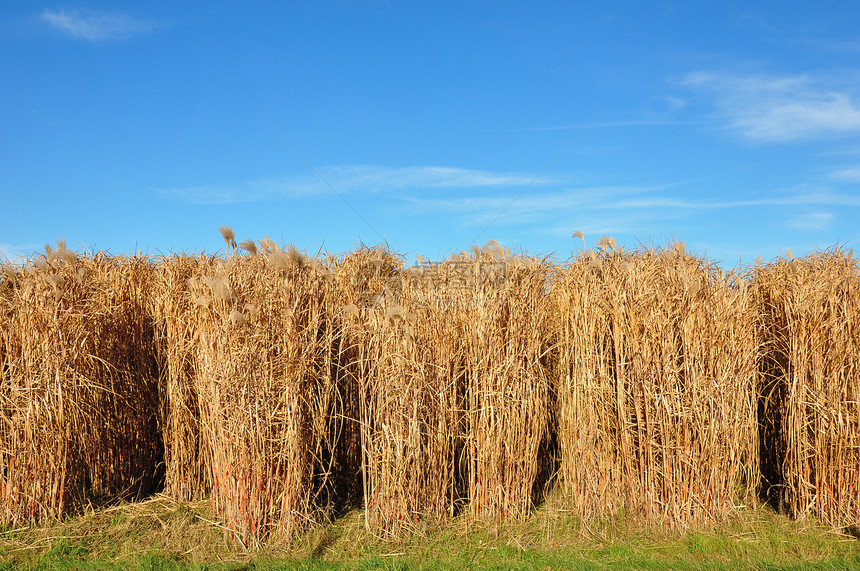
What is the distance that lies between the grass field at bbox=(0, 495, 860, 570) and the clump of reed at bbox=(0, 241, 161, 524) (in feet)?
1.34

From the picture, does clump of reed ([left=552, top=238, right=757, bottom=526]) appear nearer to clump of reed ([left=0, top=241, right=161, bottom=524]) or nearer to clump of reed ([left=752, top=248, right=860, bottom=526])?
clump of reed ([left=752, top=248, right=860, bottom=526])

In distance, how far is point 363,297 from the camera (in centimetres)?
664

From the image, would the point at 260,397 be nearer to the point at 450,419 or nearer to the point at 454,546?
the point at 450,419

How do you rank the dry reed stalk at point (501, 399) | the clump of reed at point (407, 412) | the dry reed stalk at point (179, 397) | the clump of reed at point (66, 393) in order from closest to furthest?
the clump of reed at point (407, 412) < the dry reed stalk at point (501, 399) < the clump of reed at point (66, 393) < the dry reed stalk at point (179, 397)

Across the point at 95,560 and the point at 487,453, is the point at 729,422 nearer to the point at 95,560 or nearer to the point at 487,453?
the point at 487,453

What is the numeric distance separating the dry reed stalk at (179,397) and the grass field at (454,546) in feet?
1.80

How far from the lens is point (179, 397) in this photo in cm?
607

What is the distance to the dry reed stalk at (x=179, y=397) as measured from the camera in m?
6.01

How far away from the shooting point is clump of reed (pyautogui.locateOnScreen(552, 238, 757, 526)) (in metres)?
5.39

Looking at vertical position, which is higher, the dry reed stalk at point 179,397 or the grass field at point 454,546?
the dry reed stalk at point 179,397

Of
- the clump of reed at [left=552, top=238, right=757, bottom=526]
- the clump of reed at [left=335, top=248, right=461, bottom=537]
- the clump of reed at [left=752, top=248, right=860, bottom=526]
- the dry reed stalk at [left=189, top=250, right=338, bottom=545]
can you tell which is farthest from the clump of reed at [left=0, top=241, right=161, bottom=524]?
the clump of reed at [left=752, top=248, right=860, bottom=526]

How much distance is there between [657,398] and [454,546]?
Result: 2.14 m

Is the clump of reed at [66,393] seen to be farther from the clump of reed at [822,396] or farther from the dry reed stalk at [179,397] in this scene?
the clump of reed at [822,396]

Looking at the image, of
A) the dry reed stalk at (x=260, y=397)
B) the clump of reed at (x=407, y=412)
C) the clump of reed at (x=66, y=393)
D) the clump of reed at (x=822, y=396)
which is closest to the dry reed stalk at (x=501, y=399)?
the clump of reed at (x=407, y=412)
